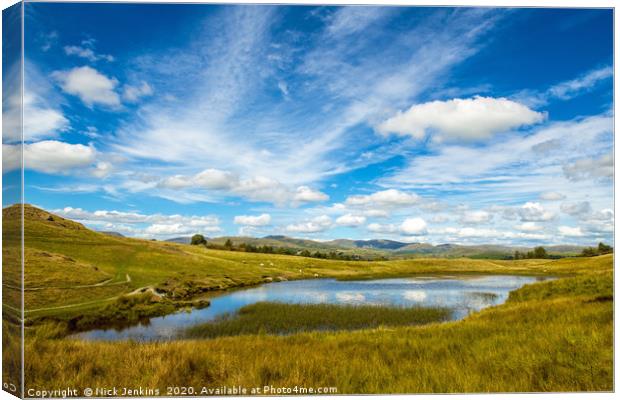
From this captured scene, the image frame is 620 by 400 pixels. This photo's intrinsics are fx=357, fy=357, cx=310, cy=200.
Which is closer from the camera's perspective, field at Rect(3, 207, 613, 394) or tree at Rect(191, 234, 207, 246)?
field at Rect(3, 207, 613, 394)

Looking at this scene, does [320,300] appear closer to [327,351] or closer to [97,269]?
[97,269]

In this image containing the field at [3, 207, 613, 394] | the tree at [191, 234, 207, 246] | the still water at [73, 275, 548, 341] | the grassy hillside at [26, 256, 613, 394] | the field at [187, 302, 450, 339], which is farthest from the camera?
→ the tree at [191, 234, 207, 246]

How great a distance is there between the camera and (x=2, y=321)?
8039 millimetres

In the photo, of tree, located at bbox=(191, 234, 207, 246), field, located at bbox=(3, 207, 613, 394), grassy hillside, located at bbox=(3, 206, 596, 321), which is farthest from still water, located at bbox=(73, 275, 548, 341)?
tree, located at bbox=(191, 234, 207, 246)

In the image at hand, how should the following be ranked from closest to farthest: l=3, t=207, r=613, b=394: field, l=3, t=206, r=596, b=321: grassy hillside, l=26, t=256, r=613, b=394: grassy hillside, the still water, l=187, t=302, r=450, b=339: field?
1. l=26, t=256, r=613, b=394: grassy hillside
2. l=3, t=207, r=613, b=394: field
3. l=3, t=206, r=596, b=321: grassy hillside
4. the still water
5. l=187, t=302, r=450, b=339: field

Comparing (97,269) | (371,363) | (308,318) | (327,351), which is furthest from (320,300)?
(371,363)

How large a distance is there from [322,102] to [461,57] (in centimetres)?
411

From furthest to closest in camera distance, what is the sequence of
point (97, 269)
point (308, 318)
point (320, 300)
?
point (320, 300)
point (308, 318)
point (97, 269)

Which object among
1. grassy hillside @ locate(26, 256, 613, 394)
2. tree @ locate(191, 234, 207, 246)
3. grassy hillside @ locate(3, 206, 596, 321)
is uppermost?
tree @ locate(191, 234, 207, 246)

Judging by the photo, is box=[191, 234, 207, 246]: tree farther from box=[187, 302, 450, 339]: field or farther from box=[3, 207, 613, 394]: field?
box=[3, 207, 613, 394]: field

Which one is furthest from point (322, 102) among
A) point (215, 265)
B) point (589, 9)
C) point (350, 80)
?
point (215, 265)

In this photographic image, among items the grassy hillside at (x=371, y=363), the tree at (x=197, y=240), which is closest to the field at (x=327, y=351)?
the grassy hillside at (x=371, y=363)

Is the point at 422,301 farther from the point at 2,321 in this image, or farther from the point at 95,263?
the point at 2,321

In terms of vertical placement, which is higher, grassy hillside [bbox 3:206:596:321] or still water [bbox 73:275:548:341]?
grassy hillside [bbox 3:206:596:321]
